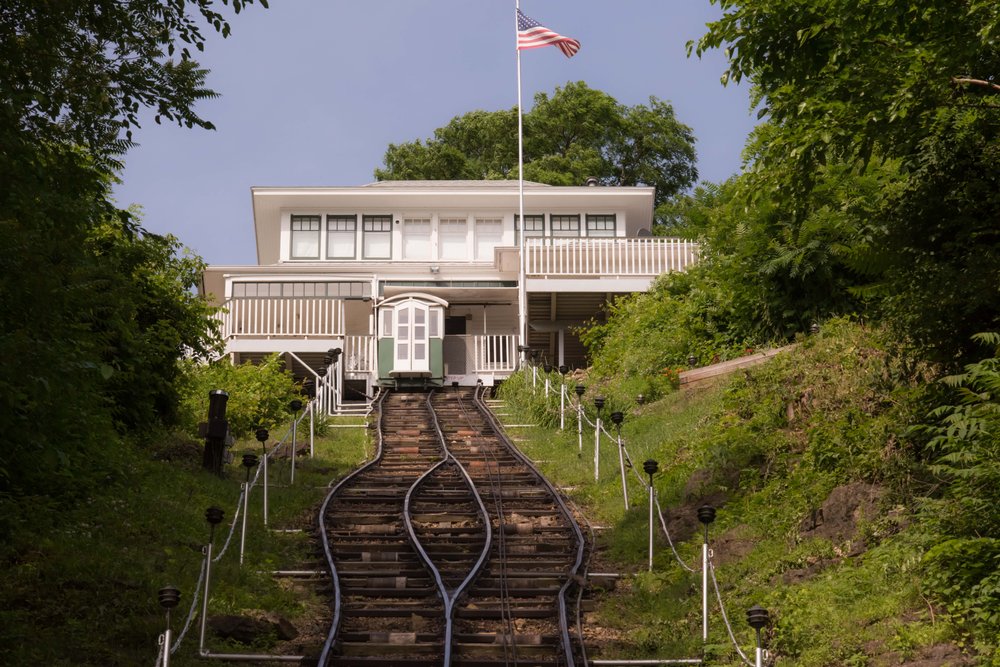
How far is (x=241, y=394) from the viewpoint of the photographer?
23625 mm

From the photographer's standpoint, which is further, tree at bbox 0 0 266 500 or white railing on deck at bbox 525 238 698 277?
white railing on deck at bbox 525 238 698 277

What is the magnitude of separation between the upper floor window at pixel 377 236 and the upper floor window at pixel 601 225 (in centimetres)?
611

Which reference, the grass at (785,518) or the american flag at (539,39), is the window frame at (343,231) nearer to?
the american flag at (539,39)

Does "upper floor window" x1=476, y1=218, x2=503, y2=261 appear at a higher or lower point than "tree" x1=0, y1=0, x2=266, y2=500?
higher

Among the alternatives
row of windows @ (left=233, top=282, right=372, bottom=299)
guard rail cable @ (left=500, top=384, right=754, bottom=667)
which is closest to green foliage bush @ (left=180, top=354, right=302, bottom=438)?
row of windows @ (left=233, top=282, right=372, bottom=299)

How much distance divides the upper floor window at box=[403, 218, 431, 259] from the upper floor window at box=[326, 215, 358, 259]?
5.07ft

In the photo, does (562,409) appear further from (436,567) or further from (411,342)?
(436,567)

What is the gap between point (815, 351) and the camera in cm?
1672

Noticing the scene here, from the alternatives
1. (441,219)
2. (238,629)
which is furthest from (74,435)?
(441,219)

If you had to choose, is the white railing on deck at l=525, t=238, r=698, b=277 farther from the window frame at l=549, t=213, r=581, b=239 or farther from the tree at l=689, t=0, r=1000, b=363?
the tree at l=689, t=0, r=1000, b=363

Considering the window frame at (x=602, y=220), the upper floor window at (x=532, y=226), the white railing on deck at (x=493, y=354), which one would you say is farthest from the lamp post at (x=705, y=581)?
the upper floor window at (x=532, y=226)

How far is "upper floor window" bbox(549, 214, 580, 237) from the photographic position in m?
38.9

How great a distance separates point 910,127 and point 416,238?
2718cm

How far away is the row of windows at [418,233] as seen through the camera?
3844cm
